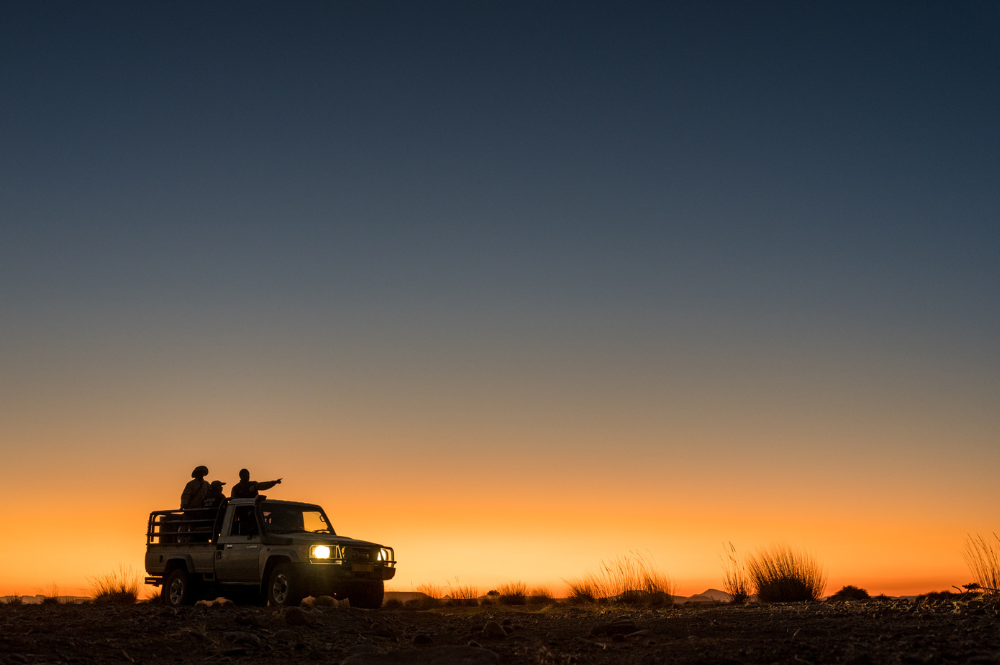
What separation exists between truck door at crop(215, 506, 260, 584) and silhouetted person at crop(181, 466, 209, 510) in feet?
5.74

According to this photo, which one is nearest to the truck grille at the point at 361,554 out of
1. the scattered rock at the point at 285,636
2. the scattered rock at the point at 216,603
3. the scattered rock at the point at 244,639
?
the scattered rock at the point at 216,603

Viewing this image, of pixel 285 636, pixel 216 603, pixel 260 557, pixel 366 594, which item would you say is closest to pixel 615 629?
pixel 285 636

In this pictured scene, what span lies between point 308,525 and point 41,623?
6497mm

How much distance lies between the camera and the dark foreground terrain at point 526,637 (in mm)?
9562

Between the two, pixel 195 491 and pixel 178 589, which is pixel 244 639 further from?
pixel 195 491

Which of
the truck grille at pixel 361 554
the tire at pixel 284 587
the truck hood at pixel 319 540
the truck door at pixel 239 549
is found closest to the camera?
the tire at pixel 284 587

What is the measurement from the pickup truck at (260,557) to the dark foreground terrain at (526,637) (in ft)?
4.80

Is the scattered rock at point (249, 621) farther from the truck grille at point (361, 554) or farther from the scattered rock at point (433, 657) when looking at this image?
the truck grille at point (361, 554)

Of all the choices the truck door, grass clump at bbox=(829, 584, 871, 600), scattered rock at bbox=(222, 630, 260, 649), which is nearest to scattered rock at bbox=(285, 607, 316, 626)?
scattered rock at bbox=(222, 630, 260, 649)

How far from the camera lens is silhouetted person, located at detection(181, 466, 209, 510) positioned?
2053cm

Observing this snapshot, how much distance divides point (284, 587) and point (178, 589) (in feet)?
12.3

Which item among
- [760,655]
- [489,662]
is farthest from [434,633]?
[760,655]

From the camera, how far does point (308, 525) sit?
63.5ft

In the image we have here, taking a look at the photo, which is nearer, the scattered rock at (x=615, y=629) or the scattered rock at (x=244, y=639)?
the scattered rock at (x=244, y=639)
